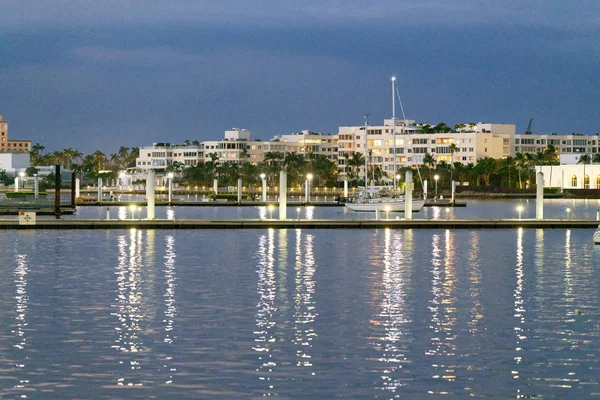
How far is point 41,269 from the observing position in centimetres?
4209

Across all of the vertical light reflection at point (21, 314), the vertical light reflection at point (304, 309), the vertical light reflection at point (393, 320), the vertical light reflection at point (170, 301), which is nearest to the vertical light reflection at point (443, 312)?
the vertical light reflection at point (393, 320)

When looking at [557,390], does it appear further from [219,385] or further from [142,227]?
[142,227]

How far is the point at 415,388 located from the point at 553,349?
17.1 ft

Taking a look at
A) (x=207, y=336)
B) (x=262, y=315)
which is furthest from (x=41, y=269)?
(x=207, y=336)

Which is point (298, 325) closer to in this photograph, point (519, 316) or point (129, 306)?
point (129, 306)

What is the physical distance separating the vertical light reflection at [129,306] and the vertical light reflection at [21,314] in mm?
1884

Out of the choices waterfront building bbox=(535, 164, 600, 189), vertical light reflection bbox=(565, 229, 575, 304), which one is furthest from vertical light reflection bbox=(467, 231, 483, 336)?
waterfront building bbox=(535, 164, 600, 189)

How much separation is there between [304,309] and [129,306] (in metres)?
4.88

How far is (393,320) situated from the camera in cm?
2723

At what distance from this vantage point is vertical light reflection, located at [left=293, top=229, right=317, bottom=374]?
2267 centimetres

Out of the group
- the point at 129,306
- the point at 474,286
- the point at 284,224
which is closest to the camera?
the point at 129,306

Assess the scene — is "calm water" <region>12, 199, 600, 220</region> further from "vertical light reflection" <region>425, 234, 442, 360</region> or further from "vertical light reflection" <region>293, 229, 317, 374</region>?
"vertical light reflection" <region>293, 229, 317, 374</region>

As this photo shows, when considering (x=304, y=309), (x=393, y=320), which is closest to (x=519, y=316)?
(x=393, y=320)

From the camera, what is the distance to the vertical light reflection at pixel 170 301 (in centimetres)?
2153
